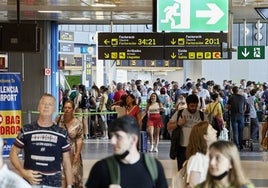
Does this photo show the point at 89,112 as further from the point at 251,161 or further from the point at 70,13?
the point at 251,161

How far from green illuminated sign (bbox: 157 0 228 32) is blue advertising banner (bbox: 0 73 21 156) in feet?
13.6

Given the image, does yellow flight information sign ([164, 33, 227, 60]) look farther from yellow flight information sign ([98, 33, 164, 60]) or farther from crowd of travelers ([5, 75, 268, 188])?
crowd of travelers ([5, 75, 268, 188])

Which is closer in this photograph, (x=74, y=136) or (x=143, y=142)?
(x=74, y=136)

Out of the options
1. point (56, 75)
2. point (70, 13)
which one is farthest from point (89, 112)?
point (70, 13)

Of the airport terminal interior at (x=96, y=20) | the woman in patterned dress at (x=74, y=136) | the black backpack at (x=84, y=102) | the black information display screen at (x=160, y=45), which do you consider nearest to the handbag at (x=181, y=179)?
the woman in patterned dress at (x=74, y=136)

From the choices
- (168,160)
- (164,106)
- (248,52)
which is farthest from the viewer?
(164,106)

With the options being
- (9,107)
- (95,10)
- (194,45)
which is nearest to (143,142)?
(194,45)

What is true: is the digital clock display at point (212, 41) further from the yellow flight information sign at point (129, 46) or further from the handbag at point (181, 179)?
the handbag at point (181, 179)

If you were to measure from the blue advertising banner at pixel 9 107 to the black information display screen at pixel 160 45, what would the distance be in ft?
9.29

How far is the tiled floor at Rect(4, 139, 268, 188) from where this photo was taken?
1553cm

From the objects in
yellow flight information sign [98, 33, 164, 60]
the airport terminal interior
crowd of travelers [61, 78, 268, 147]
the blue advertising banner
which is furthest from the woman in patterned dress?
yellow flight information sign [98, 33, 164, 60]

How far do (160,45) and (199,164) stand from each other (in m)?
12.2

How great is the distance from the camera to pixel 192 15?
15672mm

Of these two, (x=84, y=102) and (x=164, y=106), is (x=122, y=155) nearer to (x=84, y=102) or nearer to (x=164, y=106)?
(x=164, y=106)
